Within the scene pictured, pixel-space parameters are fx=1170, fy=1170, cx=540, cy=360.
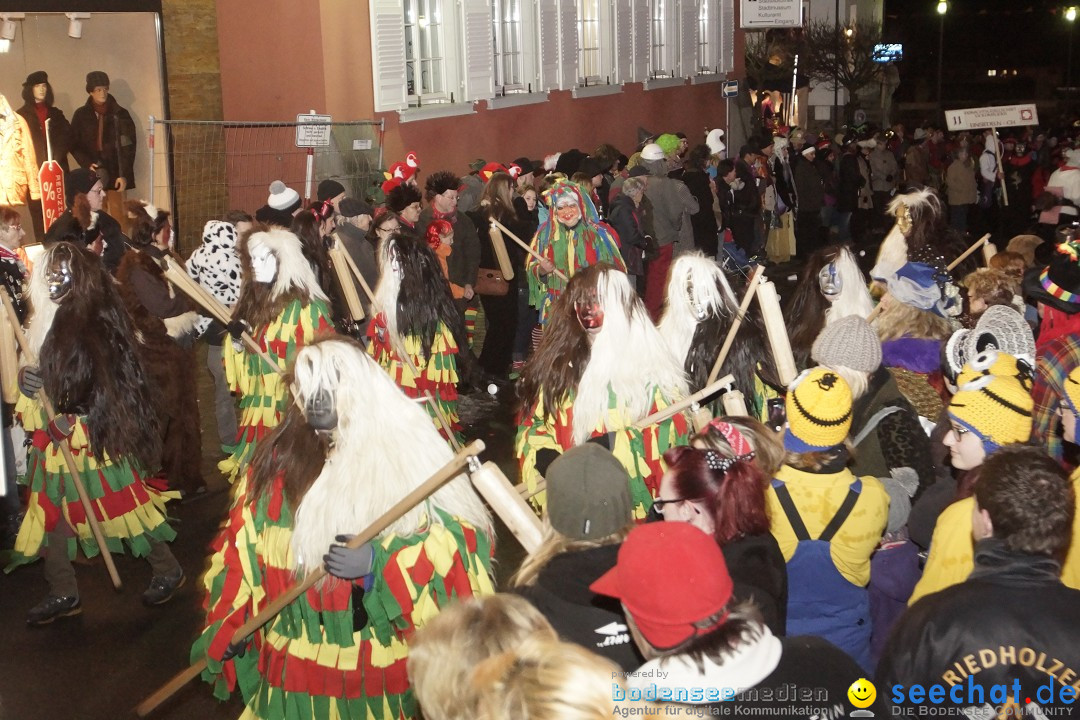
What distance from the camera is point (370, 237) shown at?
386 inches

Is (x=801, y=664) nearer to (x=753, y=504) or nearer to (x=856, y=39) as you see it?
(x=753, y=504)

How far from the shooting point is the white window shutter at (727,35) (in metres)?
25.7

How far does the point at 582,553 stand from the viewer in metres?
3.27

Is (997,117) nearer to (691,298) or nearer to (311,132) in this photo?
(311,132)

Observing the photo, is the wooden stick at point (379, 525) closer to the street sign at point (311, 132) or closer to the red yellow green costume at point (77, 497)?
the red yellow green costume at point (77, 497)

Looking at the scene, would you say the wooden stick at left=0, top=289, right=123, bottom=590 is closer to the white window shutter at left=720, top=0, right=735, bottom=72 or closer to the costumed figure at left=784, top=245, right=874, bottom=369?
the costumed figure at left=784, top=245, right=874, bottom=369

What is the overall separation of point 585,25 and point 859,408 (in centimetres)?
1653

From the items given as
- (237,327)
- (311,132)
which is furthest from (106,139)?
(237,327)

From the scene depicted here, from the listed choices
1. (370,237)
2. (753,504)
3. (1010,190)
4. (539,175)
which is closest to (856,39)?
(1010,190)

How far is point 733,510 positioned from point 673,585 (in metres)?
0.97

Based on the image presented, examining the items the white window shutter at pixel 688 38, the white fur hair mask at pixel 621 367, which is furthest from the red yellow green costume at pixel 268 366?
the white window shutter at pixel 688 38

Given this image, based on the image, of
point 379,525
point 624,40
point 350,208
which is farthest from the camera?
point 624,40

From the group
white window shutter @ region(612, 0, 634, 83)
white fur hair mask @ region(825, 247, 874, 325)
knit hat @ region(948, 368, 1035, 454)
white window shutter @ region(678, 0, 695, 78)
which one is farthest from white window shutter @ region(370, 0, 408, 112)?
knit hat @ region(948, 368, 1035, 454)

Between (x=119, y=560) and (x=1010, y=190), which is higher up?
(x=1010, y=190)
